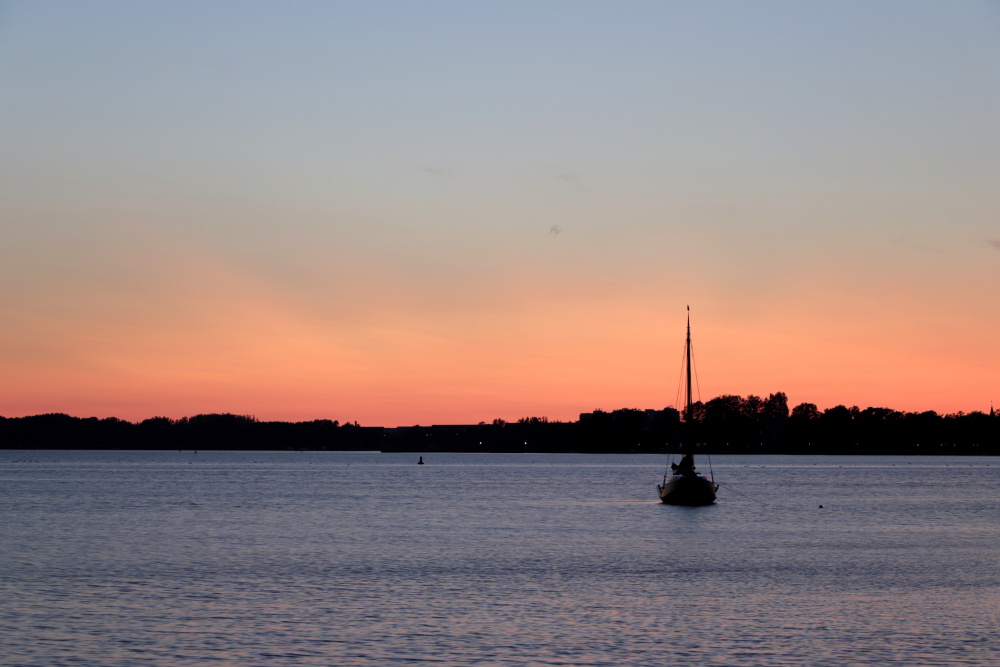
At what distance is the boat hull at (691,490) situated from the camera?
102m

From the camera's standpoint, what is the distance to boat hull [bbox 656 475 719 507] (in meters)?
102

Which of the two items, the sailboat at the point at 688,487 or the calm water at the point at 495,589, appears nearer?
the calm water at the point at 495,589

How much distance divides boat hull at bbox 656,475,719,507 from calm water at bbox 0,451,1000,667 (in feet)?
18.5

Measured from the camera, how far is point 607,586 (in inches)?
1896

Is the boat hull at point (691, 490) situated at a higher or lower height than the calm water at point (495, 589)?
higher

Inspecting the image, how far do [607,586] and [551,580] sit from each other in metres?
3.07

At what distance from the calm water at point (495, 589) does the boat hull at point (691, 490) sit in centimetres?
563

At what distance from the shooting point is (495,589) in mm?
47156

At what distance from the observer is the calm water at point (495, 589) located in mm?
33344

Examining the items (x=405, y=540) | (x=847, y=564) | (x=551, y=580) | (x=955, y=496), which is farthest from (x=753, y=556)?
(x=955, y=496)

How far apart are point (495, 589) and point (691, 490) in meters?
58.0

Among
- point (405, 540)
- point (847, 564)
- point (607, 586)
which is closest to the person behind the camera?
point (607, 586)

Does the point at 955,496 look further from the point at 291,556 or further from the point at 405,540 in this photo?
the point at 291,556

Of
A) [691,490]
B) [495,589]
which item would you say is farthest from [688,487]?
[495,589]
